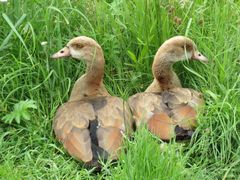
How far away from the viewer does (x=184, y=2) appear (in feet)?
20.7

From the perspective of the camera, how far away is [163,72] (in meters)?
5.90

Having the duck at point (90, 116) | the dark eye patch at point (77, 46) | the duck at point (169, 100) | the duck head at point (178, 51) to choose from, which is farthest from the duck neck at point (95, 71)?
the duck head at point (178, 51)

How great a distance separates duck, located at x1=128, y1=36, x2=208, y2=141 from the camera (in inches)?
211

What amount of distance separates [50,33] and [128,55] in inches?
25.1

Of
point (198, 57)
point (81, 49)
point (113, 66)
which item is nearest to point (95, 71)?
point (81, 49)

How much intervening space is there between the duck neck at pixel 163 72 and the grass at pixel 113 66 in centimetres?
16

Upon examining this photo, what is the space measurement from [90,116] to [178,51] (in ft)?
2.95

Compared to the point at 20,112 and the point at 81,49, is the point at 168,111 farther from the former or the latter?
the point at 20,112

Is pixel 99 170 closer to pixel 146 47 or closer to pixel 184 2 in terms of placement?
pixel 146 47

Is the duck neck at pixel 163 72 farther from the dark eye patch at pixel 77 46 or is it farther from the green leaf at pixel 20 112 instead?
the green leaf at pixel 20 112

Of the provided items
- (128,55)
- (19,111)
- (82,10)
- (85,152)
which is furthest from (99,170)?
(82,10)

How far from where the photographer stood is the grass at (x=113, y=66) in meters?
5.37

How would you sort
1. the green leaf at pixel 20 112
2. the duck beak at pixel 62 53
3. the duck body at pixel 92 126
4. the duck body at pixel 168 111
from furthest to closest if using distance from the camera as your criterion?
the duck beak at pixel 62 53 → the green leaf at pixel 20 112 → the duck body at pixel 168 111 → the duck body at pixel 92 126

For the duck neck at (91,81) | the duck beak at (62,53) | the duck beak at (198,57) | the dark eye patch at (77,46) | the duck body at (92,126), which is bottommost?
the duck body at (92,126)
